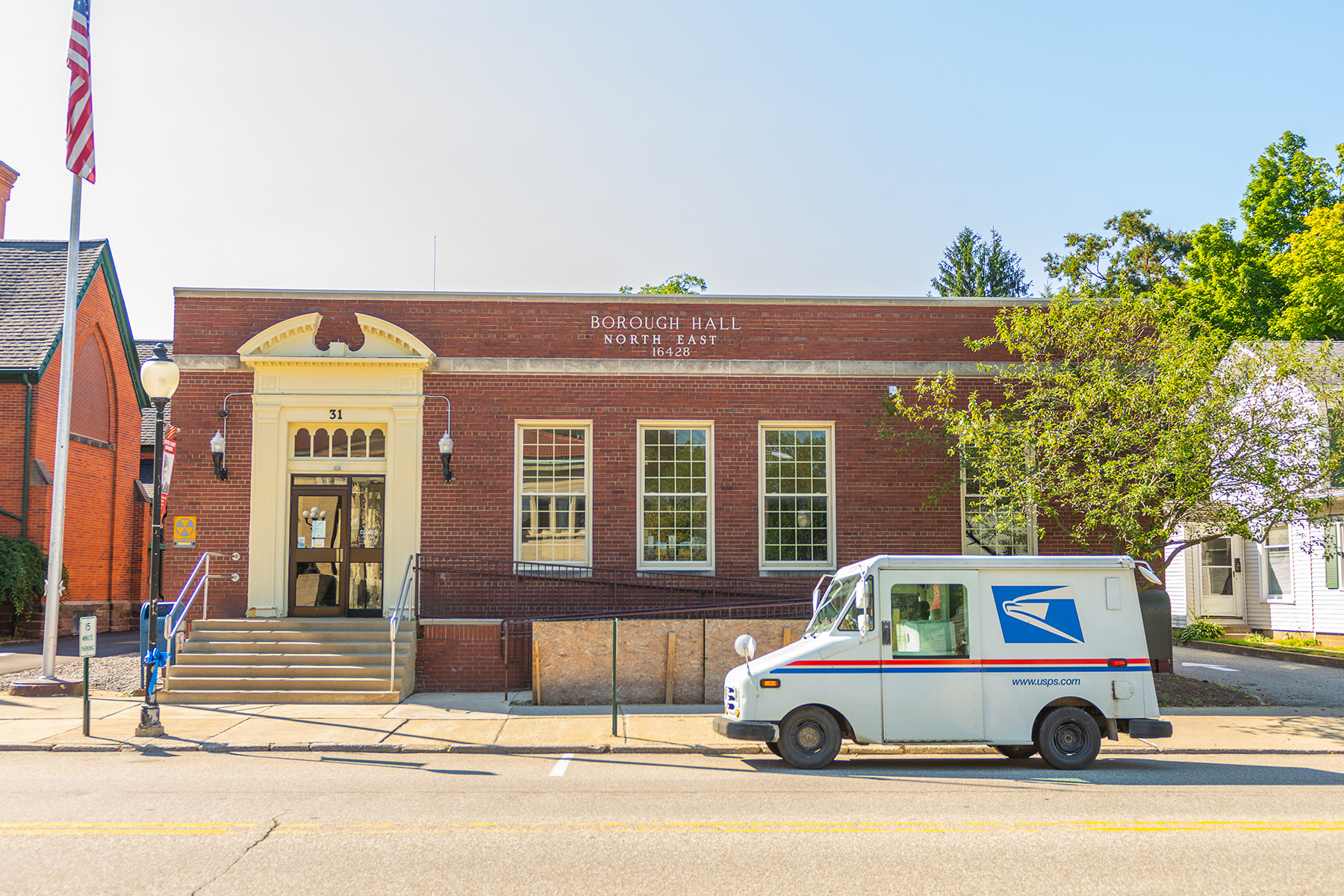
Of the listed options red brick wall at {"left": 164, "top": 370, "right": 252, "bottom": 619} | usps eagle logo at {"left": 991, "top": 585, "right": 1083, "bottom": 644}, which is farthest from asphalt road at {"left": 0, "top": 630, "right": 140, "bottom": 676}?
usps eagle logo at {"left": 991, "top": 585, "right": 1083, "bottom": 644}

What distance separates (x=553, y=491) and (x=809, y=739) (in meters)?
8.10

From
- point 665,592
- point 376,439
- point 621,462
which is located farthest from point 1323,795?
point 376,439

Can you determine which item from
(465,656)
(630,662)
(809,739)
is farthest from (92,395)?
(809,739)

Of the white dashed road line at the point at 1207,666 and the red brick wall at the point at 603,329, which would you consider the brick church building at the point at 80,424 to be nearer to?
the red brick wall at the point at 603,329

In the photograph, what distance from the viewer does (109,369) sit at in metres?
28.7

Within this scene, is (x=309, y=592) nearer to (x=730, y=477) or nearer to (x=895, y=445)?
(x=730, y=477)

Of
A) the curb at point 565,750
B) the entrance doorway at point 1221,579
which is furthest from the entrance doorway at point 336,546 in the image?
the entrance doorway at point 1221,579

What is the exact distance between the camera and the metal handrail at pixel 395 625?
14.5 m

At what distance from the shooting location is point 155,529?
490 inches

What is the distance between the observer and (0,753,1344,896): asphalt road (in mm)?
6227

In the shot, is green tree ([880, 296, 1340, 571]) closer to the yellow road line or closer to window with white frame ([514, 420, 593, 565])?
window with white frame ([514, 420, 593, 565])

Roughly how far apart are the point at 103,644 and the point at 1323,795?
73.2ft

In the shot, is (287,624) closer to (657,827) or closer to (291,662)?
(291,662)

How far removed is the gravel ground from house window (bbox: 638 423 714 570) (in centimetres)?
832
